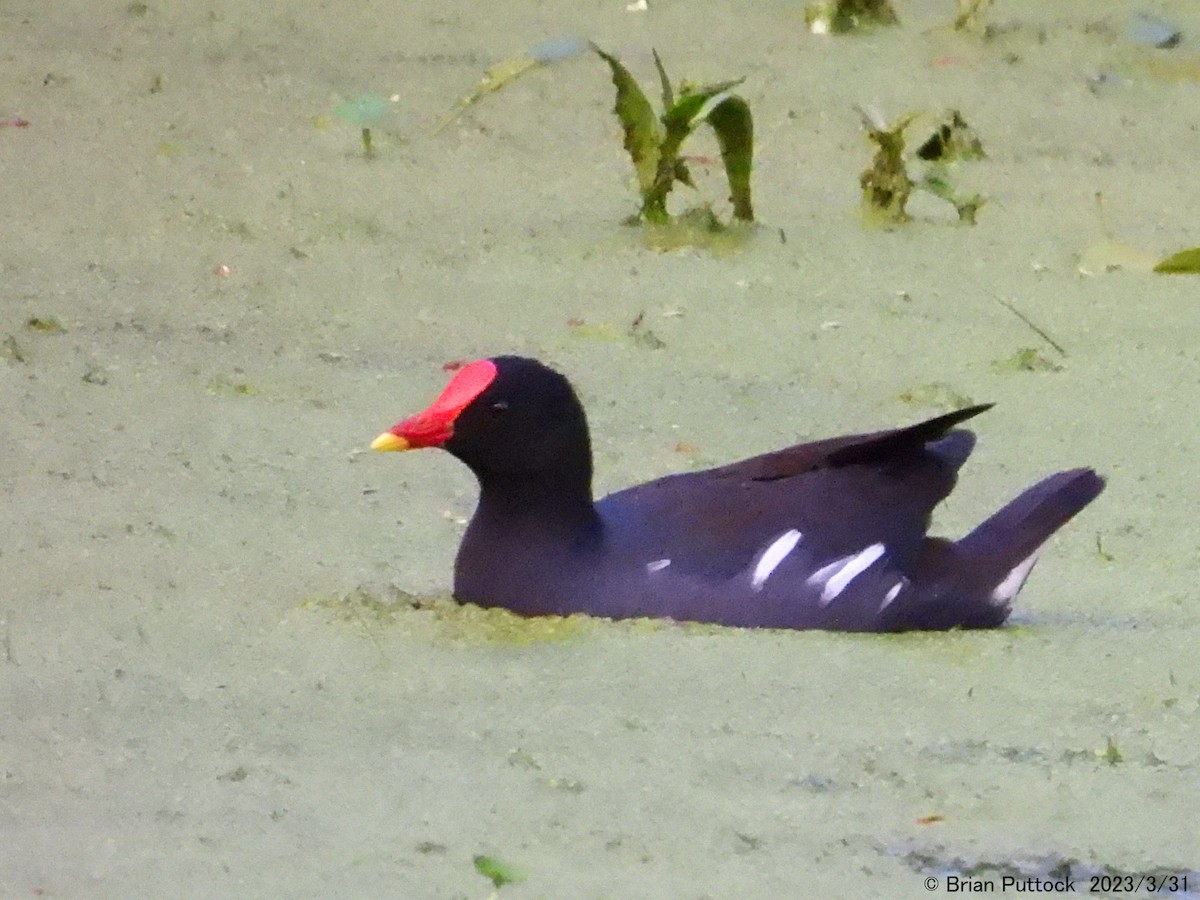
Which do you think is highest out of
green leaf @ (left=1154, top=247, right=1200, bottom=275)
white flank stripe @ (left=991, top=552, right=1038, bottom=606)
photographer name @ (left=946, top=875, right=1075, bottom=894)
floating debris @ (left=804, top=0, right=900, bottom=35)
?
floating debris @ (left=804, top=0, right=900, bottom=35)

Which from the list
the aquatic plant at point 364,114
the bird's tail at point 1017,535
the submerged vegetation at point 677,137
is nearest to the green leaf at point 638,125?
the submerged vegetation at point 677,137

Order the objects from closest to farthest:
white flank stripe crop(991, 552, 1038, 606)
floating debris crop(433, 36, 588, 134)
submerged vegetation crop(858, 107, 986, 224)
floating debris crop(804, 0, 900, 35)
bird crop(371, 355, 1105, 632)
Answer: bird crop(371, 355, 1105, 632), white flank stripe crop(991, 552, 1038, 606), submerged vegetation crop(858, 107, 986, 224), floating debris crop(433, 36, 588, 134), floating debris crop(804, 0, 900, 35)

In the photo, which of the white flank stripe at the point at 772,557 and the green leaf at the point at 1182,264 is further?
the green leaf at the point at 1182,264

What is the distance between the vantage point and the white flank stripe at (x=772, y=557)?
299cm

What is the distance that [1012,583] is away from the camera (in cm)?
316

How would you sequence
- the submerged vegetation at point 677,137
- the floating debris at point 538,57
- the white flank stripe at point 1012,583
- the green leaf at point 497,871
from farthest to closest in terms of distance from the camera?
1. the floating debris at point 538,57
2. the submerged vegetation at point 677,137
3. the white flank stripe at point 1012,583
4. the green leaf at point 497,871

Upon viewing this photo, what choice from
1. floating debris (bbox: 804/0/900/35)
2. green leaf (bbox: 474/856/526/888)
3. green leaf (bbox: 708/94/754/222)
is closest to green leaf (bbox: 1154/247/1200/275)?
green leaf (bbox: 708/94/754/222)

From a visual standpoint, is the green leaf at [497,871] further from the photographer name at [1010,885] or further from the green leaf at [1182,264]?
the green leaf at [1182,264]

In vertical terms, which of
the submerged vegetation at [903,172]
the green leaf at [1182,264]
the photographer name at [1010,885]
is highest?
the submerged vegetation at [903,172]

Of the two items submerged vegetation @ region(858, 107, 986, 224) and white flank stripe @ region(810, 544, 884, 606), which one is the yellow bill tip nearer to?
white flank stripe @ region(810, 544, 884, 606)

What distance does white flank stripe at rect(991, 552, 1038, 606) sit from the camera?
3.13 metres

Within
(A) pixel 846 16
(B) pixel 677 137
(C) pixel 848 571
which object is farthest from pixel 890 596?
(A) pixel 846 16

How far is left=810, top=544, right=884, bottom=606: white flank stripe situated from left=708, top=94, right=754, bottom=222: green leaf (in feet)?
5.69

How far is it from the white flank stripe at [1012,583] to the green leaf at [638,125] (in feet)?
5.53
